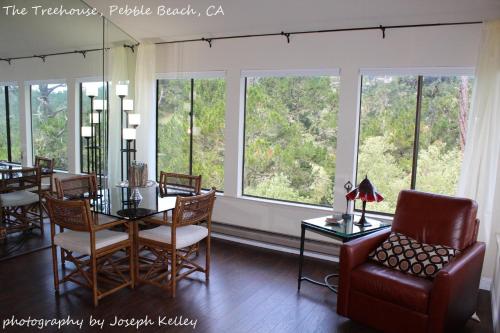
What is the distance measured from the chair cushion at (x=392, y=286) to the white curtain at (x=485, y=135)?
115 cm

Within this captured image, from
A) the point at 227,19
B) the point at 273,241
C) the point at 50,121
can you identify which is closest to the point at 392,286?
the point at 273,241

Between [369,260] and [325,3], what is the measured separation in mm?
2265

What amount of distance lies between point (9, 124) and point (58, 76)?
0.70m

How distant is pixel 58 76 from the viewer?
3965 millimetres

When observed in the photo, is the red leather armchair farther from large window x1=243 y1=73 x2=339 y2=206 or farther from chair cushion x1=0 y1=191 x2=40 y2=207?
chair cushion x1=0 y1=191 x2=40 y2=207

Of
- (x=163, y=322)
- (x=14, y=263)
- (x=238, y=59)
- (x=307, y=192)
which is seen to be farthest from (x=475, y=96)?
(x=14, y=263)

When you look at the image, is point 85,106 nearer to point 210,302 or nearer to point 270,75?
point 270,75

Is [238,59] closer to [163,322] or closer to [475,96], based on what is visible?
[475,96]

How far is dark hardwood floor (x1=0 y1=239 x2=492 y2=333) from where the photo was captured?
2738mm

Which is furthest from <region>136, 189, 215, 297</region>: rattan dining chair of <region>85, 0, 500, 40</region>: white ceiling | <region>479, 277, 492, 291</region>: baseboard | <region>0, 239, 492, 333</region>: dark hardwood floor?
<region>479, 277, 492, 291</region>: baseboard

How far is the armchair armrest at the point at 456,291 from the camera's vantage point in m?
2.32

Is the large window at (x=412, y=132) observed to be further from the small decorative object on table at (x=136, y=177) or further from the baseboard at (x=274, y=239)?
the small decorative object on table at (x=136, y=177)

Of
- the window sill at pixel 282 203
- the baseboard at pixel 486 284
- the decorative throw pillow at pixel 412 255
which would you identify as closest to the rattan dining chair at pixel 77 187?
the window sill at pixel 282 203

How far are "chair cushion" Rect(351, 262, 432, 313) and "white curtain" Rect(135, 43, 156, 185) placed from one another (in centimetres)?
334
